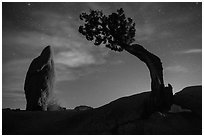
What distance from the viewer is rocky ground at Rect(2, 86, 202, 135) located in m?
18.6

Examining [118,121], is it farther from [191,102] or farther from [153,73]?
[191,102]

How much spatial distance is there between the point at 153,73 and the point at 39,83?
24.0 meters

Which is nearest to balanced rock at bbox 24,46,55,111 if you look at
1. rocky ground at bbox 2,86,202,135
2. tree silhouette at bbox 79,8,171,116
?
rocky ground at bbox 2,86,202,135

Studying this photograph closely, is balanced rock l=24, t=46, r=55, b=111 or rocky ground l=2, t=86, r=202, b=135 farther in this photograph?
balanced rock l=24, t=46, r=55, b=111

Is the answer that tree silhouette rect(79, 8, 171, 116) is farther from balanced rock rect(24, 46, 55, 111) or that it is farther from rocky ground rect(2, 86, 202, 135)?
balanced rock rect(24, 46, 55, 111)

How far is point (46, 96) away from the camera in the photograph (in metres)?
39.8

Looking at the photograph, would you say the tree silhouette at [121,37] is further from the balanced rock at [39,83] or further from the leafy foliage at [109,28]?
the balanced rock at [39,83]

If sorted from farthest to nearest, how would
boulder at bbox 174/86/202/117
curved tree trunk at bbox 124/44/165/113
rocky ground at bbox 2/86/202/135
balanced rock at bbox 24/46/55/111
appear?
balanced rock at bbox 24/46/55/111 → curved tree trunk at bbox 124/44/165/113 → boulder at bbox 174/86/202/117 → rocky ground at bbox 2/86/202/135

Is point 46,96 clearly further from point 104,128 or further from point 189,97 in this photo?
point 189,97

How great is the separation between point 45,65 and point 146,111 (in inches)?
1066

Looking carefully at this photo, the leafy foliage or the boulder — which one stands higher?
the leafy foliage

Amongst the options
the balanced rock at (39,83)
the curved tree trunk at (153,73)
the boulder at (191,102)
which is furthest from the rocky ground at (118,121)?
the balanced rock at (39,83)

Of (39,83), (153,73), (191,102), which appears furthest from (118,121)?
(39,83)

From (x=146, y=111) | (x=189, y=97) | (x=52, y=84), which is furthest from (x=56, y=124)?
(x=52, y=84)
